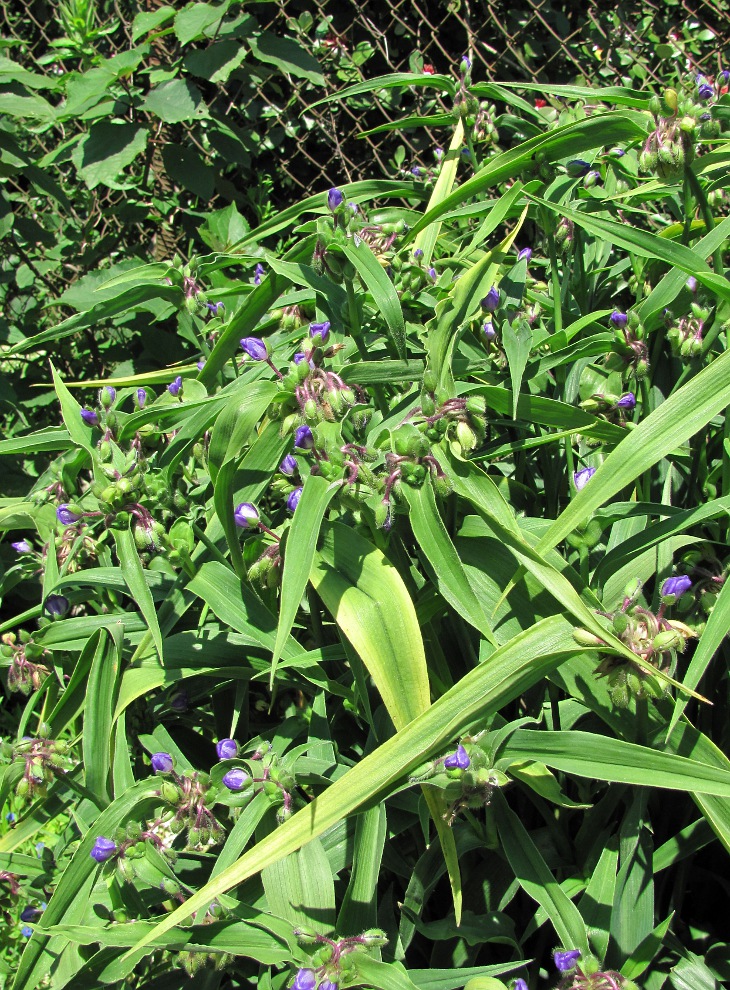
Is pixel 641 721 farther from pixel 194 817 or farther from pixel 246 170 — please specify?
pixel 246 170

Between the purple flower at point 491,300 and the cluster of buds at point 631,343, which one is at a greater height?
the purple flower at point 491,300

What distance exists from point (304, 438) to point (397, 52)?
3.70 metres

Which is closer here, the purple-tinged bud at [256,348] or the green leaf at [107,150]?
the purple-tinged bud at [256,348]

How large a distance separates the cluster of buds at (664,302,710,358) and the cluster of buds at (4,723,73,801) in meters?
1.18

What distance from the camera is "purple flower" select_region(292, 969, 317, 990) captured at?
2.97 ft

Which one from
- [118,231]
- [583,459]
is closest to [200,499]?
[583,459]

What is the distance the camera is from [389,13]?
399 cm

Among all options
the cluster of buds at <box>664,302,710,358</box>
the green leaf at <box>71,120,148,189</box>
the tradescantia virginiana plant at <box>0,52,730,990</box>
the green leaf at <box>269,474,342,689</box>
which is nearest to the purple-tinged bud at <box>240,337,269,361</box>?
the tradescantia virginiana plant at <box>0,52,730,990</box>

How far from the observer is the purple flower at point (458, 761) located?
89 cm

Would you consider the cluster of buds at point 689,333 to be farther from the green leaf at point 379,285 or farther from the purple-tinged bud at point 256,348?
the purple-tinged bud at point 256,348

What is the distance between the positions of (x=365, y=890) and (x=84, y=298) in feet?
7.00

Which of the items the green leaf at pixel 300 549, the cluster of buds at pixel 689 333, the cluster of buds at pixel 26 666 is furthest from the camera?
the cluster of buds at pixel 26 666

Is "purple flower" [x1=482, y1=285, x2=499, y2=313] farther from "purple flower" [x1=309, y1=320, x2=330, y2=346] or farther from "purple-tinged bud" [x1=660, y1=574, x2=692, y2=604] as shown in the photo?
"purple-tinged bud" [x1=660, y1=574, x2=692, y2=604]

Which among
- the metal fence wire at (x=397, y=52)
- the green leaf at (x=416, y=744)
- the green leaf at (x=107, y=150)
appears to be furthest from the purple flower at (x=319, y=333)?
the metal fence wire at (x=397, y=52)
